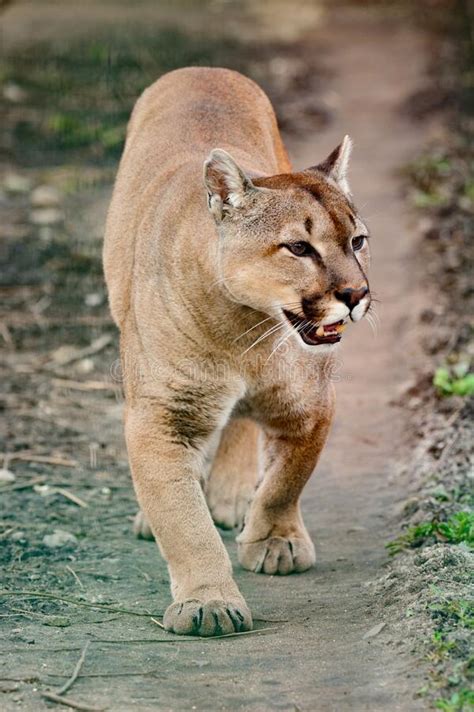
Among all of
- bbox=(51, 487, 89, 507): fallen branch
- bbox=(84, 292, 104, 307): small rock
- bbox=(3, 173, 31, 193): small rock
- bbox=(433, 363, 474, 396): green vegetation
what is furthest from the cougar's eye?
bbox=(3, 173, 31, 193): small rock

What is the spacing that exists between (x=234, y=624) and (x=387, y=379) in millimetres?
3559

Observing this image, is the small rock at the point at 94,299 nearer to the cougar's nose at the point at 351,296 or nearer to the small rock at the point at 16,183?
the small rock at the point at 16,183

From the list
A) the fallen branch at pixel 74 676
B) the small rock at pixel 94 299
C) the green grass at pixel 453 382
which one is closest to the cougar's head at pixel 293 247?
the fallen branch at pixel 74 676

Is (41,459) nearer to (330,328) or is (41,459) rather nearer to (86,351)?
(86,351)

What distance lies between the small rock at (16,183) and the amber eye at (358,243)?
720 centimetres

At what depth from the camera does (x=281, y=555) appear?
584cm

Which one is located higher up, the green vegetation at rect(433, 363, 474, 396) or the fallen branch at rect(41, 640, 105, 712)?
the fallen branch at rect(41, 640, 105, 712)

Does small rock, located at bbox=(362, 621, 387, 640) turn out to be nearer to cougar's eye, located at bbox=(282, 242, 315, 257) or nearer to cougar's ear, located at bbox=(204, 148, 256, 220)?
cougar's eye, located at bbox=(282, 242, 315, 257)

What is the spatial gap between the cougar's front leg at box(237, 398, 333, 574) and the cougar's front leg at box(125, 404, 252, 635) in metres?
0.41

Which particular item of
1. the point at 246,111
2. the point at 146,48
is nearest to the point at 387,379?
the point at 246,111

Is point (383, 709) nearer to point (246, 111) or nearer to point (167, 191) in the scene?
point (167, 191)

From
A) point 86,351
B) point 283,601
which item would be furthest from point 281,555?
point 86,351

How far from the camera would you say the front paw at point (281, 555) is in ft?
19.2

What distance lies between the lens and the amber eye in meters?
5.06
